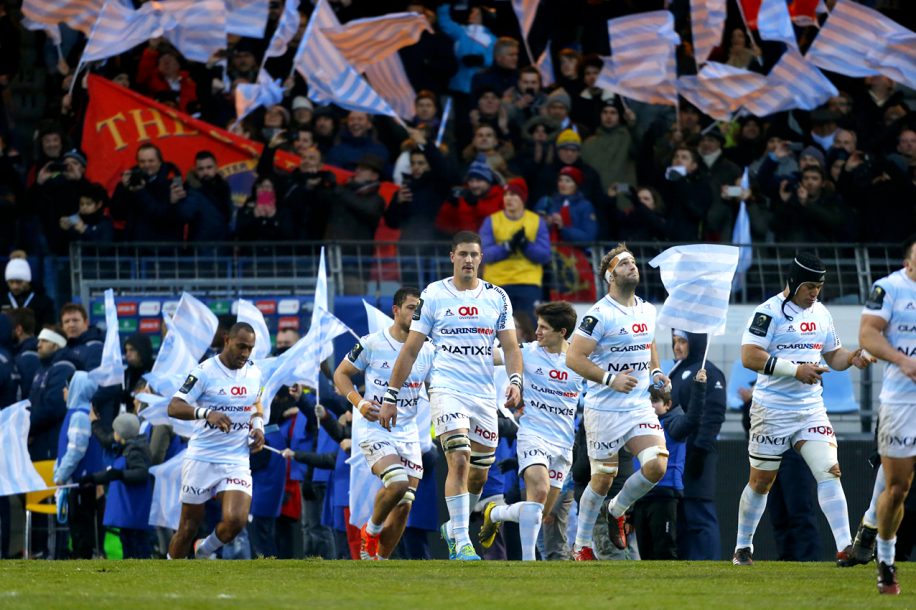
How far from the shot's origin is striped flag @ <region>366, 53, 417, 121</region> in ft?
78.3

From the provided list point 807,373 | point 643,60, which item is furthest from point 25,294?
point 807,373

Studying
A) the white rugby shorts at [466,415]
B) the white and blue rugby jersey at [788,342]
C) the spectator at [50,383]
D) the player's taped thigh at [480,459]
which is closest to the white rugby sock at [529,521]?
the player's taped thigh at [480,459]

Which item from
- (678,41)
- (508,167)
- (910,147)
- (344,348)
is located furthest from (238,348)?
(910,147)

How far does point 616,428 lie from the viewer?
15.1 metres

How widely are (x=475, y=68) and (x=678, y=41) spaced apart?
3.35m

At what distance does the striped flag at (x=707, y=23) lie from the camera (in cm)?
2312

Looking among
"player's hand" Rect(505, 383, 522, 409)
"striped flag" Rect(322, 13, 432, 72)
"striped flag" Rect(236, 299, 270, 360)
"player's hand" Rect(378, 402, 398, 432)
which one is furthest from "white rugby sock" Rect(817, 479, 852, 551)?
"striped flag" Rect(322, 13, 432, 72)

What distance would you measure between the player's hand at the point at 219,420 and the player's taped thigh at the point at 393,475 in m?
1.58

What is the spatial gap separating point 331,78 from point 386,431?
24.8 feet

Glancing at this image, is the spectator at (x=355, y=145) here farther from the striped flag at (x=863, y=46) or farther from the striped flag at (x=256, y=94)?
the striped flag at (x=863, y=46)

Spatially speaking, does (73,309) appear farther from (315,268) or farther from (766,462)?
(766,462)

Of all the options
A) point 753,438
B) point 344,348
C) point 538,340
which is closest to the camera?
point 753,438

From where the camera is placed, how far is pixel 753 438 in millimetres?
14969

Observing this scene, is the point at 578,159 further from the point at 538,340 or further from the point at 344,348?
the point at 538,340
